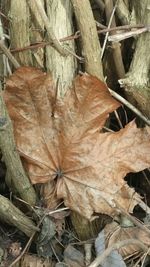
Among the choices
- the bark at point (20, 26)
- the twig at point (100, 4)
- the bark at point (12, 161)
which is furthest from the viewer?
the twig at point (100, 4)

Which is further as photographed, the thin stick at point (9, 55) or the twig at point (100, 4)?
the twig at point (100, 4)

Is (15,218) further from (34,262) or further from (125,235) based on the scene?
(125,235)

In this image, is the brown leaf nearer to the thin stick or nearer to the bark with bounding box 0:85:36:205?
the bark with bounding box 0:85:36:205

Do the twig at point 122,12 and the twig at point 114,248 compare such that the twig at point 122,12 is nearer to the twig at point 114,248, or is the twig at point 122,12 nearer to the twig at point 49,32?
the twig at point 49,32

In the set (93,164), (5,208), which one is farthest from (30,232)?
(93,164)

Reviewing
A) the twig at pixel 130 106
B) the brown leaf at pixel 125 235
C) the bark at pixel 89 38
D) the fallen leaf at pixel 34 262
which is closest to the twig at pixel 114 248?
the brown leaf at pixel 125 235

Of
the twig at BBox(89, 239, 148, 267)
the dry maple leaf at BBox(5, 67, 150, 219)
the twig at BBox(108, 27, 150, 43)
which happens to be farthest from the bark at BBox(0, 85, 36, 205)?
the twig at BBox(108, 27, 150, 43)
